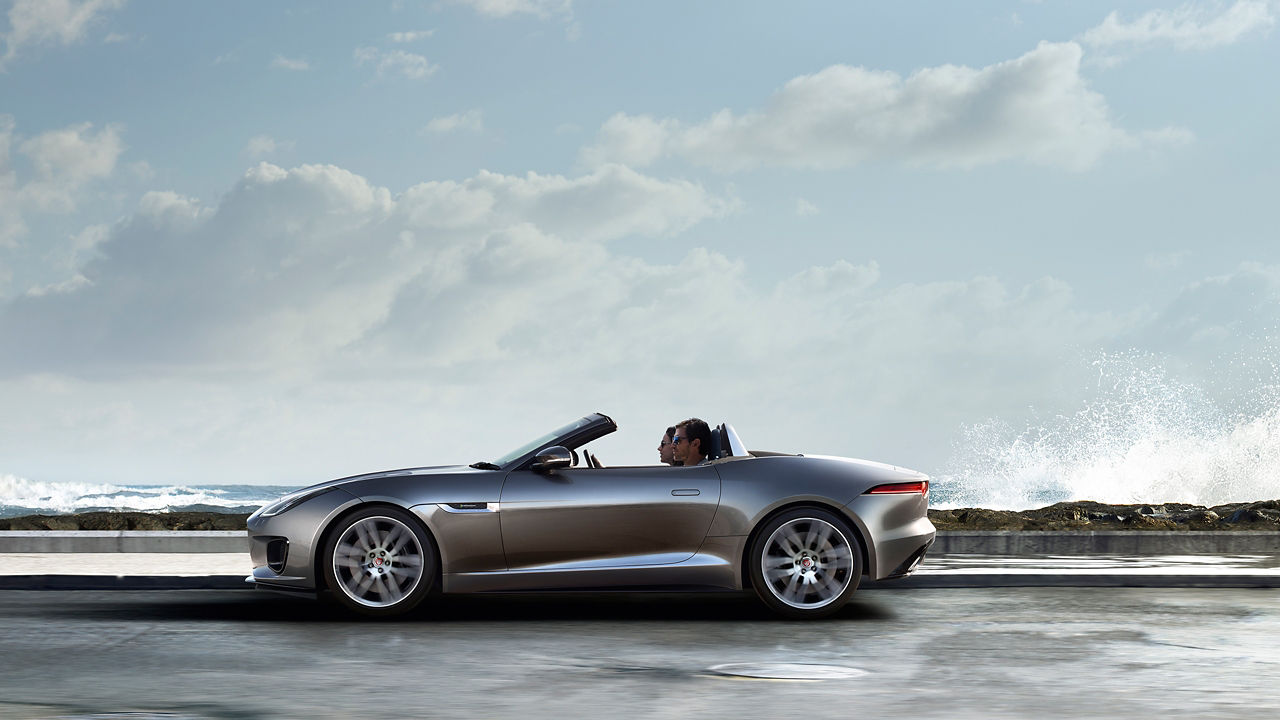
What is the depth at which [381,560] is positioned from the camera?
9.70m

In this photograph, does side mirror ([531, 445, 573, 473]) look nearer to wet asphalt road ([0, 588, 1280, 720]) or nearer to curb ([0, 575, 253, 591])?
wet asphalt road ([0, 588, 1280, 720])

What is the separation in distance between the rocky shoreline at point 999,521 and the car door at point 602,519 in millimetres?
9341

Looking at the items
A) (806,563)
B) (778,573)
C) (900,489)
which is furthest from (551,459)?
(900,489)

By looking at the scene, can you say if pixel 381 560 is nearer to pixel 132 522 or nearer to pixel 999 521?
pixel 132 522

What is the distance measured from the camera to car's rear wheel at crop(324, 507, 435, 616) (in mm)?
9633

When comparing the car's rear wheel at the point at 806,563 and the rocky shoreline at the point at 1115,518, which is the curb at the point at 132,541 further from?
the rocky shoreline at the point at 1115,518

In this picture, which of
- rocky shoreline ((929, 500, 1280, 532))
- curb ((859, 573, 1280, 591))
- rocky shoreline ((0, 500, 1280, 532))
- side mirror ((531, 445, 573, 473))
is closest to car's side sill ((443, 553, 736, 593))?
side mirror ((531, 445, 573, 473))

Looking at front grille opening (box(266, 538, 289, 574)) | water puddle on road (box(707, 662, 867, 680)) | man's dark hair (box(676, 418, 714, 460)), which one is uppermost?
man's dark hair (box(676, 418, 714, 460))

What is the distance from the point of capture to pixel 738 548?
967cm

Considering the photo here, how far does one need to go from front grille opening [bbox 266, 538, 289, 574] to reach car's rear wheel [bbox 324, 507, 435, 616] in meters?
0.27

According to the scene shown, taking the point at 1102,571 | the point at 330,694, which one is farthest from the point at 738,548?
the point at 1102,571

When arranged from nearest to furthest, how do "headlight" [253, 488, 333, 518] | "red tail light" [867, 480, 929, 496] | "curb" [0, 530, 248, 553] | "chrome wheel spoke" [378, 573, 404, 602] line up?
"chrome wheel spoke" [378, 573, 404, 602], "headlight" [253, 488, 333, 518], "red tail light" [867, 480, 929, 496], "curb" [0, 530, 248, 553]

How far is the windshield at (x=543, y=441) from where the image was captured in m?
9.95

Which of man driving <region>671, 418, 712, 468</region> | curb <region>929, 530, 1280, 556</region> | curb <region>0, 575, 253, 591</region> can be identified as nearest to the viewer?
man driving <region>671, 418, 712, 468</region>
